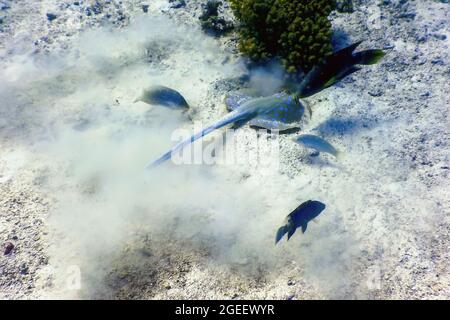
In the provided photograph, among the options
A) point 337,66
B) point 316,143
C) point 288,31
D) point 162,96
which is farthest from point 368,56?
point 162,96

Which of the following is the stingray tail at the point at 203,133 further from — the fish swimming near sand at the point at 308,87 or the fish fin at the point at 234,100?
the fish fin at the point at 234,100

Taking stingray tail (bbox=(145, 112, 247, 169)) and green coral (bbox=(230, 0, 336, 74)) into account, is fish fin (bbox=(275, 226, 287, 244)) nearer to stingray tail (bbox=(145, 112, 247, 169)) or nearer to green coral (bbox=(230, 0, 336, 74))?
stingray tail (bbox=(145, 112, 247, 169))

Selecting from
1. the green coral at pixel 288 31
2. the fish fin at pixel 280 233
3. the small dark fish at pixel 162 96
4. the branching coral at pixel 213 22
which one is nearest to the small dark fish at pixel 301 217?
the fish fin at pixel 280 233

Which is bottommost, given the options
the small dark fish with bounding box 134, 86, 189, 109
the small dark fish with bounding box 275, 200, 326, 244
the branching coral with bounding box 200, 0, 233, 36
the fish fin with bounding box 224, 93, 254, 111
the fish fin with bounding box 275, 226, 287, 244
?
the fish fin with bounding box 275, 226, 287, 244

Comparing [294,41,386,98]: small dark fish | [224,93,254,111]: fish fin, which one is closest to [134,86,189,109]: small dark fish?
[224,93,254,111]: fish fin

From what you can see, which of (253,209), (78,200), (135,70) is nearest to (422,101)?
(253,209)

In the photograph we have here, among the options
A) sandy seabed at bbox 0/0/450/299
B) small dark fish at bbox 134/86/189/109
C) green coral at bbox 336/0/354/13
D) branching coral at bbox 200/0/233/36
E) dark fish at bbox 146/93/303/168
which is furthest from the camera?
green coral at bbox 336/0/354/13

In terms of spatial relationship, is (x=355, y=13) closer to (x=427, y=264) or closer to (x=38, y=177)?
(x=427, y=264)
